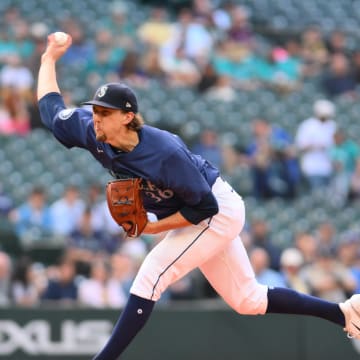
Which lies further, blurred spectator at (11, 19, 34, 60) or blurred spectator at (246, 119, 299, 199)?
blurred spectator at (11, 19, 34, 60)

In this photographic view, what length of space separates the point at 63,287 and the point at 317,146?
4.77 m

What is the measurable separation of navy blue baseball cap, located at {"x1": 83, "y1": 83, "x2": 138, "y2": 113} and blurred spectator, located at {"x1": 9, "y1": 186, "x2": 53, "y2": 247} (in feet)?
18.3

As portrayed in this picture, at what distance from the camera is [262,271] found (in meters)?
10.4

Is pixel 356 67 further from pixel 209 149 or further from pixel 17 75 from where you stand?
pixel 17 75

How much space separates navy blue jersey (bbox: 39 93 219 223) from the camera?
19.3 ft

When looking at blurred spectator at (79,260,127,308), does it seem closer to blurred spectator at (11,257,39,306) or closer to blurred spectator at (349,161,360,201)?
blurred spectator at (11,257,39,306)

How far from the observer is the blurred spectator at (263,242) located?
1123cm

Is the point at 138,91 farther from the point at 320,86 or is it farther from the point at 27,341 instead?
the point at 27,341

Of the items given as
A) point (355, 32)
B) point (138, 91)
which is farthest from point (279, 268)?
point (355, 32)

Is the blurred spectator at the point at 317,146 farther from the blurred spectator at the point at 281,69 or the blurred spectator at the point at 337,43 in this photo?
the blurred spectator at the point at 337,43

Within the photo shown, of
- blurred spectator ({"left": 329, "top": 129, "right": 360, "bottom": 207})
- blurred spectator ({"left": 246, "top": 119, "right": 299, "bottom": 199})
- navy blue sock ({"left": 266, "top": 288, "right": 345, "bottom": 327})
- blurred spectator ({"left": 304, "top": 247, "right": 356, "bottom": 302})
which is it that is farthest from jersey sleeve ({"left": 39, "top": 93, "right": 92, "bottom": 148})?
blurred spectator ({"left": 329, "top": 129, "right": 360, "bottom": 207})

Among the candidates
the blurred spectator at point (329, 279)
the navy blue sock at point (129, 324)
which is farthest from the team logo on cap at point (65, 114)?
the blurred spectator at point (329, 279)

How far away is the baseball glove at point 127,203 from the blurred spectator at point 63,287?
405cm

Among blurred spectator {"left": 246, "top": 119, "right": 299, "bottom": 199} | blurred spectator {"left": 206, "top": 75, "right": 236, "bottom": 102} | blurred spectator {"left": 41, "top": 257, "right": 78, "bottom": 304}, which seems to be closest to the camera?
blurred spectator {"left": 41, "top": 257, "right": 78, "bottom": 304}
